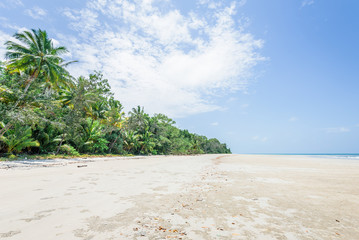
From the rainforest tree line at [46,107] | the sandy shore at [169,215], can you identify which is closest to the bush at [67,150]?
the rainforest tree line at [46,107]

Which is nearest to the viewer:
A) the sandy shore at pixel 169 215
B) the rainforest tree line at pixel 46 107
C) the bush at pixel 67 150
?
the sandy shore at pixel 169 215

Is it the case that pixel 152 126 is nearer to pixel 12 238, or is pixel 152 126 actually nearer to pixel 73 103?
pixel 73 103

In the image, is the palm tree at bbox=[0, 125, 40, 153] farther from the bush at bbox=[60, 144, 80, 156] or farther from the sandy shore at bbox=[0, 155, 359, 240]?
the sandy shore at bbox=[0, 155, 359, 240]

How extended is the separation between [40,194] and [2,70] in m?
26.4

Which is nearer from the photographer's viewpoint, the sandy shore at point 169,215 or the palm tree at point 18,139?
the sandy shore at point 169,215

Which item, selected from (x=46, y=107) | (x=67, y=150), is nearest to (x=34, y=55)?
(x=46, y=107)

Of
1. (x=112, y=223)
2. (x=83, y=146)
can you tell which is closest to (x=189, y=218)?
(x=112, y=223)

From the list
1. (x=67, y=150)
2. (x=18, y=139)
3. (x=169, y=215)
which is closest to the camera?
(x=169, y=215)

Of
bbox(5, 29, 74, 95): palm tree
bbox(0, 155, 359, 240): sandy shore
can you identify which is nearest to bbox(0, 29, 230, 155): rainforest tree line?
bbox(5, 29, 74, 95): palm tree

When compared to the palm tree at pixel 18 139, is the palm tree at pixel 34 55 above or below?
above

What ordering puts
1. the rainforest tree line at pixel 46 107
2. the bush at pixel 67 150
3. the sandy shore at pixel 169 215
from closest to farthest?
the sandy shore at pixel 169 215, the rainforest tree line at pixel 46 107, the bush at pixel 67 150

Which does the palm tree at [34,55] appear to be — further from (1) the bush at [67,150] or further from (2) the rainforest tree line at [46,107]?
(1) the bush at [67,150]

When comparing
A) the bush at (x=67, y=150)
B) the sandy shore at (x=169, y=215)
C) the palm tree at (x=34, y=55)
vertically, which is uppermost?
the palm tree at (x=34, y=55)

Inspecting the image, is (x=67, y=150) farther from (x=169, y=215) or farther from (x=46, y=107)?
(x=169, y=215)
